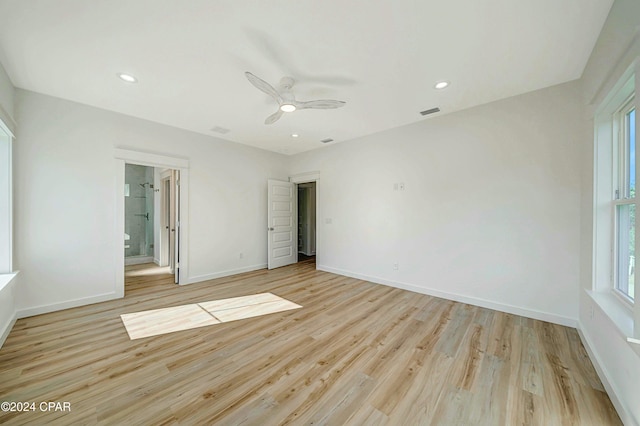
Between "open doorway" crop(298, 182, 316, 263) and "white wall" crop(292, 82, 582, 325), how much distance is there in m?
2.73

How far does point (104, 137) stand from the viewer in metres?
3.46

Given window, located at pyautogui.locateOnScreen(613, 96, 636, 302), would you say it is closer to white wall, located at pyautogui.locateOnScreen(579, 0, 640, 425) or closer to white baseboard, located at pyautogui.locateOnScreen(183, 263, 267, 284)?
white wall, located at pyautogui.locateOnScreen(579, 0, 640, 425)

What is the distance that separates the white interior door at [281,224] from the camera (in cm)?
553

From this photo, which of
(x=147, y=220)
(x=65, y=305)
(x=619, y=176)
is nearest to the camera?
(x=619, y=176)

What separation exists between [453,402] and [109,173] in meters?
4.82

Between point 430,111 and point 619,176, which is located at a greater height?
point 430,111

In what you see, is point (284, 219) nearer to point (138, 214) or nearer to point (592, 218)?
point (138, 214)

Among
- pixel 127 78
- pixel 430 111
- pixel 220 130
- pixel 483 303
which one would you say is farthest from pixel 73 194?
pixel 483 303

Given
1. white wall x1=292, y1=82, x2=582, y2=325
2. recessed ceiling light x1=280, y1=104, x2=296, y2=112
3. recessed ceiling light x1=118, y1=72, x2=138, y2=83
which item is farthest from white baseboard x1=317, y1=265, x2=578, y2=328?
recessed ceiling light x1=118, y1=72, x2=138, y2=83

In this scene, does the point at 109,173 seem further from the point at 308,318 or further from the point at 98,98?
the point at 308,318

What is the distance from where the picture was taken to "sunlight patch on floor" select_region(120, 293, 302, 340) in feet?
8.76

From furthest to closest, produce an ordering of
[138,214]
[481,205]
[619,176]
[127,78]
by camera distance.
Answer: [138,214], [481,205], [127,78], [619,176]

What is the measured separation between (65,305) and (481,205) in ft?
19.0

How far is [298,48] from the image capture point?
215cm
